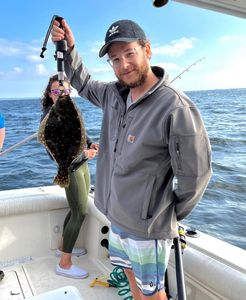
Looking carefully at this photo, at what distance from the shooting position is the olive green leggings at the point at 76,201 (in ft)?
10.7

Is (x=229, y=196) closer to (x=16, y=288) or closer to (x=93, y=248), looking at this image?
(x=93, y=248)

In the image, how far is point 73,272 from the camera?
3.38 m

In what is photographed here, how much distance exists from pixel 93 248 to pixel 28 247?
2.36ft

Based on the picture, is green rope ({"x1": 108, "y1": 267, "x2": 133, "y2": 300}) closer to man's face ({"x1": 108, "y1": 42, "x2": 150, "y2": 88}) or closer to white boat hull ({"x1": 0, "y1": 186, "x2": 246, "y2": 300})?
white boat hull ({"x1": 0, "y1": 186, "x2": 246, "y2": 300})

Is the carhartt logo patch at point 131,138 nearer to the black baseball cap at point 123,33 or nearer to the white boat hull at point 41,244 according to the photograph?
the black baseball cap at point 123,33

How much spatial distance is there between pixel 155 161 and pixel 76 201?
176 centimetres

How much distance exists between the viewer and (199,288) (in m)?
2.35

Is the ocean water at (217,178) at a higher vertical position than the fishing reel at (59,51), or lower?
lower

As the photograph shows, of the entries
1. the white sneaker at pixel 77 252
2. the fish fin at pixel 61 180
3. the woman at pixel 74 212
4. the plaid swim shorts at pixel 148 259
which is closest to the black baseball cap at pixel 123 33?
the fish fin at pixel 61 180

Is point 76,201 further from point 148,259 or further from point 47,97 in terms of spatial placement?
point 148,259

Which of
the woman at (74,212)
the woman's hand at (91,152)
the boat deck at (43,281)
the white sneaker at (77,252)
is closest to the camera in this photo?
the woman's hand at (91,152)

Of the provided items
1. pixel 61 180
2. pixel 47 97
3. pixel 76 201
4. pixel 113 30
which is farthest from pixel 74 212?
pixel 113 30

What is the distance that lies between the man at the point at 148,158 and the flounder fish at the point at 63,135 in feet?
0.77

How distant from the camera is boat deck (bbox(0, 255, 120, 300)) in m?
3.08
